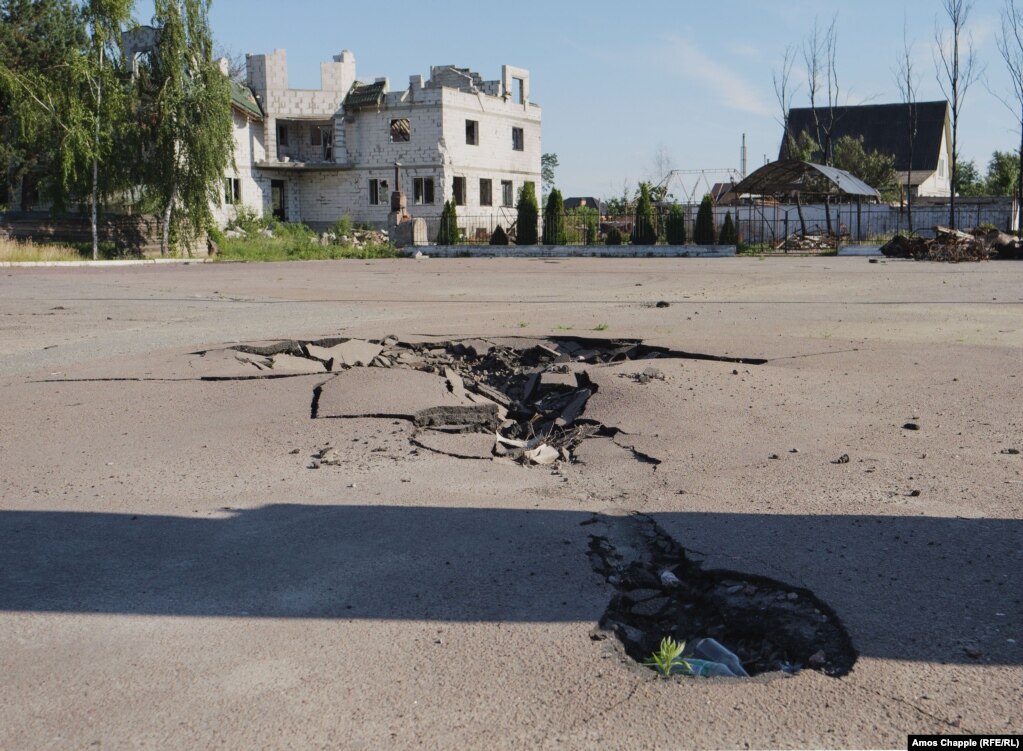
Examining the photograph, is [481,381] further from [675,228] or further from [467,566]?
[675,228]

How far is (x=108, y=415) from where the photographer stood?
7.19 meters

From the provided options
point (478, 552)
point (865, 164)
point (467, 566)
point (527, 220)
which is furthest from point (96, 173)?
point (865, 164)

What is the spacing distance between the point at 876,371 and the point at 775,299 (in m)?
7.56

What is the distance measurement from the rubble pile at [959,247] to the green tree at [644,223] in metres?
10.3

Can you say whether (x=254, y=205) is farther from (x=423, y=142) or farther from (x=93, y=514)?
(x=93, y=514)

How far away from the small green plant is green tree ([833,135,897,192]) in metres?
61.6

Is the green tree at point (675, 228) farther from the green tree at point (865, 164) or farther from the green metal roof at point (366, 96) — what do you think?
the green tree at point (865, 164)

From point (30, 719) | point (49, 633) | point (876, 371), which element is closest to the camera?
point (30, 719)

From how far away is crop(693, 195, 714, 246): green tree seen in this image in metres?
39.4

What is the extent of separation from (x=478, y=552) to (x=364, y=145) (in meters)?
51.3

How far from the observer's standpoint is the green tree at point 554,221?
42.6 metres

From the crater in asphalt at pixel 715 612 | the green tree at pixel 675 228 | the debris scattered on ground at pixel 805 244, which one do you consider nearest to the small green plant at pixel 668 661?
the crater in asphalt at pixel 715 612

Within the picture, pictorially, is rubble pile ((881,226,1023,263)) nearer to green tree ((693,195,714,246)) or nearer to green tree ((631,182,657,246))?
green tree ((693,195,714,246))

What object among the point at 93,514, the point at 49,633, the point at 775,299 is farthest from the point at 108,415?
the point at 775,299
